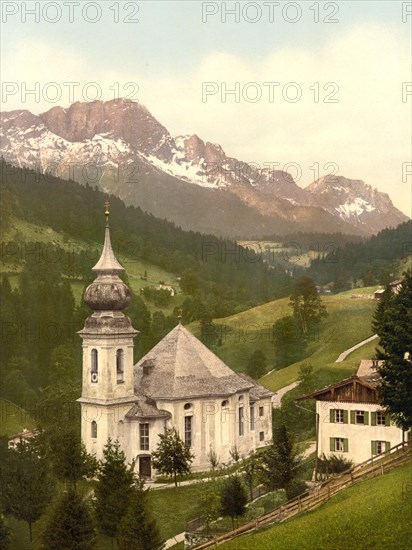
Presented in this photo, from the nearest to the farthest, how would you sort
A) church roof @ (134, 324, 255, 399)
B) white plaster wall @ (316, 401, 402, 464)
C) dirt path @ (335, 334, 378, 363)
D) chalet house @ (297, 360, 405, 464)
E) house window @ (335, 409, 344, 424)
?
white plaster wall @ (316, 401, 402, 464), chalet house @ (297, 360, 405, 464), house window @ (335, 409, 344, 424), church roof @ (134, 324, 255, 399), dirt path @ (335, 334, 378, 363)

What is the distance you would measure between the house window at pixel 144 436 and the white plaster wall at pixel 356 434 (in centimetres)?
1730

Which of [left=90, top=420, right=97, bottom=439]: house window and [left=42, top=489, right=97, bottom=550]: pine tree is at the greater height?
[left=90, top=420, right=97, bottom=439]: house window

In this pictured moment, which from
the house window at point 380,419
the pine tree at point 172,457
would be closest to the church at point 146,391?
the pine tree at point 172,457

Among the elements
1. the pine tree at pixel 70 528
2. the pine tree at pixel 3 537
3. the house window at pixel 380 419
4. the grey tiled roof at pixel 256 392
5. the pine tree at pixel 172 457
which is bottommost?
the pine tree at pixel 3 537

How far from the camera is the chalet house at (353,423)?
67.9 meters

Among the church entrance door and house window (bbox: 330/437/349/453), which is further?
the church entrance door

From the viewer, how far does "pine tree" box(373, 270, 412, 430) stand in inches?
2323

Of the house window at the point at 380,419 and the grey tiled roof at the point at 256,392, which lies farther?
the grey tiled roof at the point at 256,392

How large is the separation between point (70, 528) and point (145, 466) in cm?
2616

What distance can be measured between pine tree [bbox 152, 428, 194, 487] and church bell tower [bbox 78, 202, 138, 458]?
5401mm

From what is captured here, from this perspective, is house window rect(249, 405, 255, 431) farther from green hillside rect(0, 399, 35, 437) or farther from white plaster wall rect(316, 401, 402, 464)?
green hillside rect(0, 399, 35, 437)

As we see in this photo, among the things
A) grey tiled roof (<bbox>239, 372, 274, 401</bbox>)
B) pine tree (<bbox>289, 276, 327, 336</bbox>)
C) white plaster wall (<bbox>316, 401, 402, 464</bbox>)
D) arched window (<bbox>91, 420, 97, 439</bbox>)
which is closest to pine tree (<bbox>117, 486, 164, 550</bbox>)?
white plaster wall (<bbox>316, 401, 402, 464</bbox>)

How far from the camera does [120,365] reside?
8138 cm

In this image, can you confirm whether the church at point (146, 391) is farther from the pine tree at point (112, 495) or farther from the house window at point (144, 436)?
the pine tree at point (112, 495)
